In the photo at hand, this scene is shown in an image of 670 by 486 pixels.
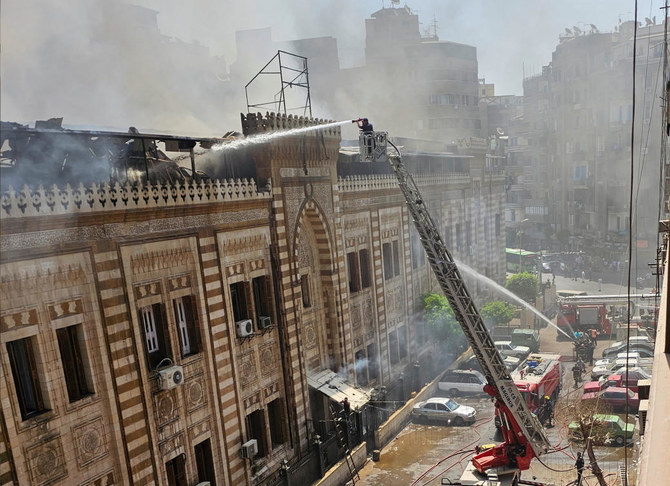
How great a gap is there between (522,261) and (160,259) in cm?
3712

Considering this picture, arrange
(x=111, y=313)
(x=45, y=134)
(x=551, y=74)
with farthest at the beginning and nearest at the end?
(x=551, y=74)
(x=111, y=313)
(x=45, y=134)

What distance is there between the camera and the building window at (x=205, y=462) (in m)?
13.6

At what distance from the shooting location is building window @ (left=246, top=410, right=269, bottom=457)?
15375 millimetres

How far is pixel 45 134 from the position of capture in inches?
418

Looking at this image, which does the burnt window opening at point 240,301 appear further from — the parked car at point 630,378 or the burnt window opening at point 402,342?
the parked car at point 630,378

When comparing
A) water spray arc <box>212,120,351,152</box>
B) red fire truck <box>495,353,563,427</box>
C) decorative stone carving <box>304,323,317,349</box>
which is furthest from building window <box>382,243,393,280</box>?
water spray arc <box>212,120,351,152</box>

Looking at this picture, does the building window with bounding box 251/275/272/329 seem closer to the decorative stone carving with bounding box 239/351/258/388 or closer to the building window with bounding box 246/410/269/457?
the decorative stone carving with bounding box 239/351/258/388

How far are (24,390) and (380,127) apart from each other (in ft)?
153

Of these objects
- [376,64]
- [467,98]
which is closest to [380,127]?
[376,64]

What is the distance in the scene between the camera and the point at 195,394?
43.8 feet

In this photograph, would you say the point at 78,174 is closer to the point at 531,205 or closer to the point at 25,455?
the point at 25,455

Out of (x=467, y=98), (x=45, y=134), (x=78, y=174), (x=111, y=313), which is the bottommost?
(x=111, y=313)

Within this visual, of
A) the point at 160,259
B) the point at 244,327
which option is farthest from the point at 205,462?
the point at 160,259

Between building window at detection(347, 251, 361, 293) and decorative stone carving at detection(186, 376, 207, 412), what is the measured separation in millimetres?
8106
